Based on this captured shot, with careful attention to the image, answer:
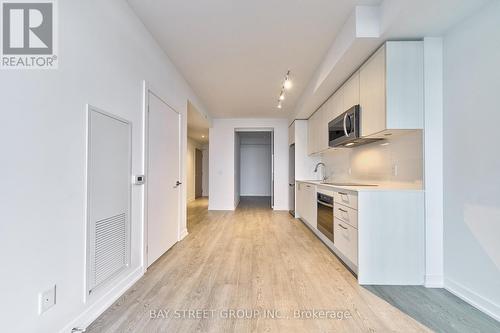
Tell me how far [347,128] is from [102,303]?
310 centimetres

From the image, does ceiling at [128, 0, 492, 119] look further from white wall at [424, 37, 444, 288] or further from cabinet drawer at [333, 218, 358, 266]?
cabinet drawer at [333, 218, 358, 266]

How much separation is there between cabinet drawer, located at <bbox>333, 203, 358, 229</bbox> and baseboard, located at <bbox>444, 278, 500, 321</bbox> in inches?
35.9

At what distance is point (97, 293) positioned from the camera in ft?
6.12

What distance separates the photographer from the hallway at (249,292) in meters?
1.73

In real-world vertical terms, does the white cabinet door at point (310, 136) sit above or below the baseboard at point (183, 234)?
above

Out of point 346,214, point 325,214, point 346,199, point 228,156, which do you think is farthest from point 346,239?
point 228,156

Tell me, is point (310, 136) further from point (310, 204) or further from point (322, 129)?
point (310, 204)

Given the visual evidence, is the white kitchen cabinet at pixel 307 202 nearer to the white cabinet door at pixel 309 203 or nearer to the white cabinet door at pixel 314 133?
the white cabinet door at pixel 309 203

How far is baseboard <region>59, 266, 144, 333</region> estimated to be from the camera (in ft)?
5.37

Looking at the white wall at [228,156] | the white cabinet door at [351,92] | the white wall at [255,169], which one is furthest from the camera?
the white wall at [255,169]

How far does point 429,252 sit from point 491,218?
0.64 m

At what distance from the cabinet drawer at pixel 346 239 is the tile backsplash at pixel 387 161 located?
778 mm

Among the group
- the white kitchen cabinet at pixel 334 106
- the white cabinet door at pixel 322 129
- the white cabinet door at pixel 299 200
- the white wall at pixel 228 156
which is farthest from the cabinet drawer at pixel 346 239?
the white wall at pixel 228 156

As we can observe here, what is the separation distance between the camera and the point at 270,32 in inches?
106
